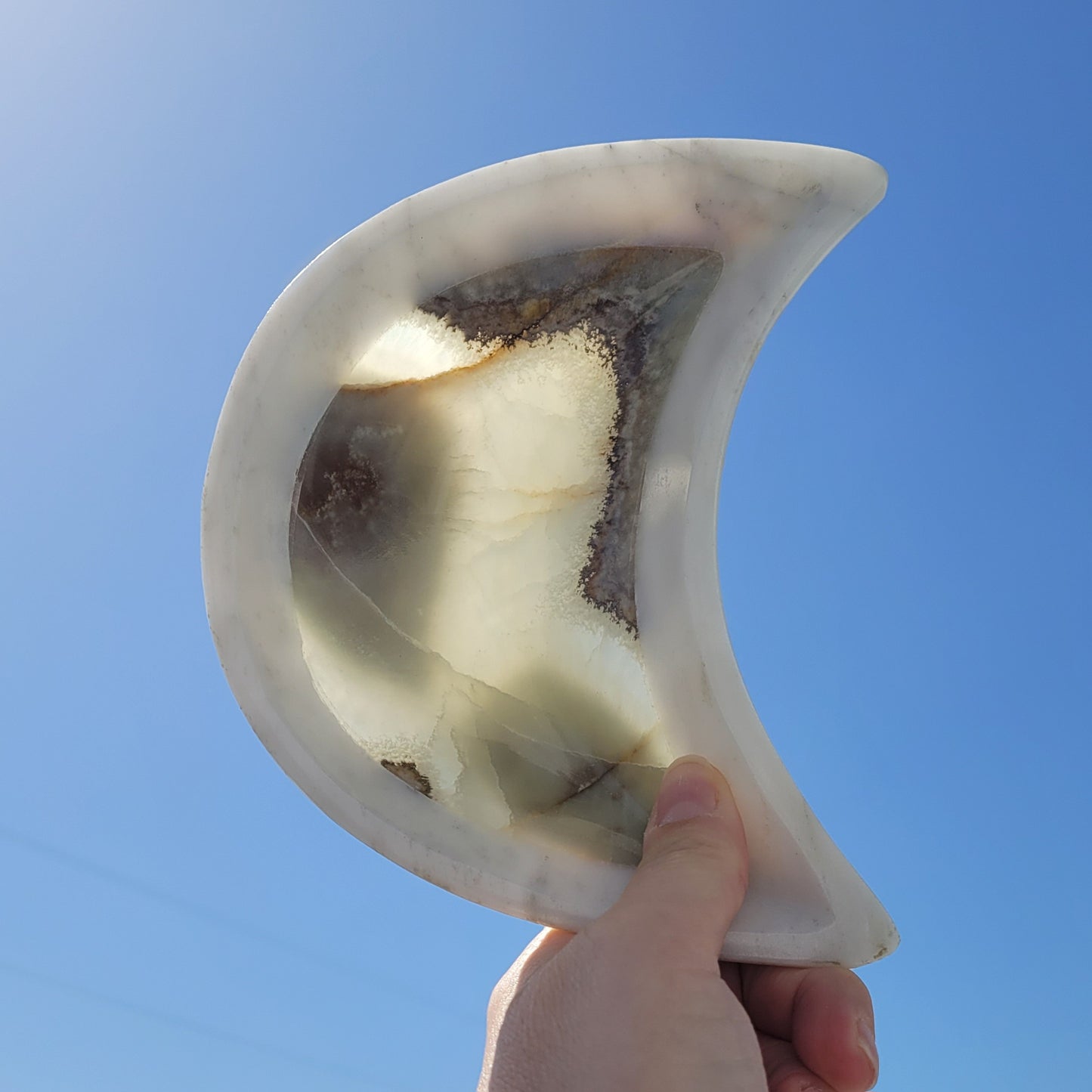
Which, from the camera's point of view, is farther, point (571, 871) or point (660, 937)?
point (571, 871)

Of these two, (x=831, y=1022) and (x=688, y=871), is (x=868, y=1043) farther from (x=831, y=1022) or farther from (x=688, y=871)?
(x=688, y=871)

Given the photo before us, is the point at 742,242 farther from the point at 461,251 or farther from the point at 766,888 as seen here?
the point at 766,888

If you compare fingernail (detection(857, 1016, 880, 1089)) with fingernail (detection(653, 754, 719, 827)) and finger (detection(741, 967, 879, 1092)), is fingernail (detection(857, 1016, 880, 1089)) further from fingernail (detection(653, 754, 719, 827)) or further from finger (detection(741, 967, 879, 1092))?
fingernail (detection(653, 754, 719, 827))

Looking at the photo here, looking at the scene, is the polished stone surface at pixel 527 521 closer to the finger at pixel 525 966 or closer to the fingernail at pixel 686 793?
the fingernail at pixel 686 793

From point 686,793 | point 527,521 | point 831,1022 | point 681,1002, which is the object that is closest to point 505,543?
point 527,521

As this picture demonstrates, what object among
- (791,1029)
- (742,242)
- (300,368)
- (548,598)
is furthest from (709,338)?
(791,1029)

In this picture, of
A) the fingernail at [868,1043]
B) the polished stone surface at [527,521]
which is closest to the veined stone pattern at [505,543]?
the polished stone surface at [527,521]
